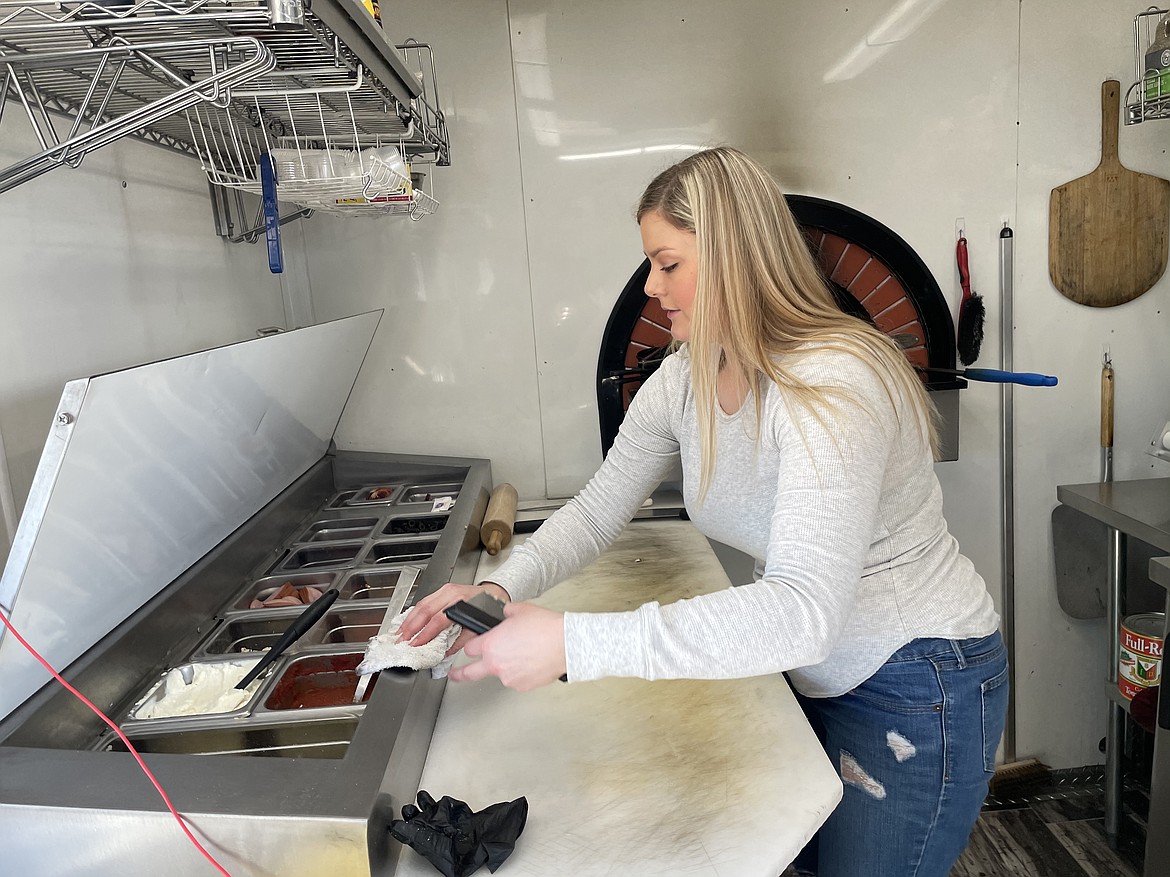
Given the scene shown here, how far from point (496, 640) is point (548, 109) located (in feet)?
5.24

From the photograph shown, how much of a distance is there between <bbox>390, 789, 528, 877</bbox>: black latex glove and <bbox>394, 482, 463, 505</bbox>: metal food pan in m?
1.14

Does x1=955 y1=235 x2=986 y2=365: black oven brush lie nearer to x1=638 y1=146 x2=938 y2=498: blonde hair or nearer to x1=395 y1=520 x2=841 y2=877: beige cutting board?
x1=638 y1=146 x2=938 y2=498: blonde hair

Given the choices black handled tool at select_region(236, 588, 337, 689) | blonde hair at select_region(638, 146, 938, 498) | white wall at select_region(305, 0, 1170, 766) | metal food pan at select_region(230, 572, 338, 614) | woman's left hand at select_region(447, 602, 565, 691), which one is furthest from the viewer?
white wall at select_region(305, 0, 1170, 766)

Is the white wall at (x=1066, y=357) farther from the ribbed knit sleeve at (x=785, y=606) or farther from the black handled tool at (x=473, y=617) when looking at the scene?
the black handled tool at (x=473, y=617)

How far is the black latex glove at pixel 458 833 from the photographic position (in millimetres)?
851

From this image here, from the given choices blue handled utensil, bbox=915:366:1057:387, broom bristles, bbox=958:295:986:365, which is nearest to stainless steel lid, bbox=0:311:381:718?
blue handled utensil, bbox=915:366:1057:387

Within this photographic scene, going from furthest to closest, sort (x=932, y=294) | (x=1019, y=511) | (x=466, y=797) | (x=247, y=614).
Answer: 1. (x=1019, y=511)
2. (x=932, y=294)
3. (x=247, y=614)
4. (x=466, y=797)

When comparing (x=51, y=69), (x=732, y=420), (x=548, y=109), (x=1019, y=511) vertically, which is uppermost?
(x=548, y=109)

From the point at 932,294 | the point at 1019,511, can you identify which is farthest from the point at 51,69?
the point at 1019,511

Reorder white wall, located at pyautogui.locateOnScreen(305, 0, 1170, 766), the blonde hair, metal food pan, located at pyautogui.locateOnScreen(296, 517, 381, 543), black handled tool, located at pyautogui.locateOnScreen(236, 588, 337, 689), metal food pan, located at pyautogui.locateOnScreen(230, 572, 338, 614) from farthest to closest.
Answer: white wall, located at pyautogui.locateOnScreen(305, 0, 1170, 766), metal food pan, located at pyautogui.locateOnScreen(296, 517, 381, 543), metal food pan, located at pyautogui.locateOnScreen(230, 572, 338, 614), black handled tool, located at pyautogui.locateOnScreen(236, 588, 337, 689), the blonde hair

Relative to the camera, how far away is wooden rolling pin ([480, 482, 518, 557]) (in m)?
1.83

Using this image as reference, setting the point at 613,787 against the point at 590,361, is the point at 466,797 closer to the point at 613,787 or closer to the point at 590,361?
the point at 613,787

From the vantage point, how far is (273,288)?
208cm

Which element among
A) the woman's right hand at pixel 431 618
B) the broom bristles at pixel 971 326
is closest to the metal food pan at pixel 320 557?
the woman's right hand at pixel 431 618
